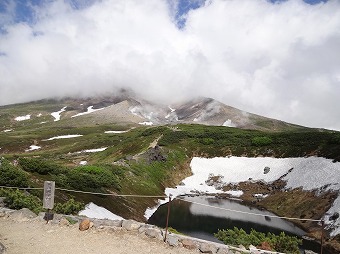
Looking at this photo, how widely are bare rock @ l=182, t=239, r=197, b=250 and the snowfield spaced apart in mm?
25665

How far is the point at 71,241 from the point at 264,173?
56.8 metres

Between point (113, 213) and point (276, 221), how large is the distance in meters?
22.9

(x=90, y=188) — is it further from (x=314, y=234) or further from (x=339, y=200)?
(x=339, y=200)

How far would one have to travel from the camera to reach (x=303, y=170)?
5891 cm

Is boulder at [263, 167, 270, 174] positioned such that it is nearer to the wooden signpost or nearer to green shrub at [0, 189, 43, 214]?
green shrub at [0, 189, 43, 214]

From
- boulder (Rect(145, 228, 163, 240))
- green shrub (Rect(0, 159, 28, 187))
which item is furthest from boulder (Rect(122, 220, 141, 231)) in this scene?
green shrub (Rect(0, 159, 28, 187))

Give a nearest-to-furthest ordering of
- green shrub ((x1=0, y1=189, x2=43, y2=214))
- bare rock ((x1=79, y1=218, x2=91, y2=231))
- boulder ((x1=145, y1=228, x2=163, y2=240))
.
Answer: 1. boulder ((x1=145, y1=228, x2=163, y2=240))
2. bare rock ((x1=79, y1=218, x2=91, y2=231))
3. green shrub ((x1=0, y1=189, x2=43, y2=214))

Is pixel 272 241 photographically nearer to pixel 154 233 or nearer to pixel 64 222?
pixel 154 233

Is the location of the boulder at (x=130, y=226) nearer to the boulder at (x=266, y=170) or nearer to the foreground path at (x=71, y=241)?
the foreground path at (x=71, y=241)

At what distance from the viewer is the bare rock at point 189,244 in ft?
51.6

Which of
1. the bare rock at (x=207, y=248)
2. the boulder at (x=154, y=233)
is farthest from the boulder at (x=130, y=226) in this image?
the bare rock at (x=207, y=248)

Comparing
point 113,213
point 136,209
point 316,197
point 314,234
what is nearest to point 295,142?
point 316,197

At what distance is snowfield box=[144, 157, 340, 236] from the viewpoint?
5069 centimetres

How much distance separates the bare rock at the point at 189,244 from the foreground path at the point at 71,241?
0.25 m
